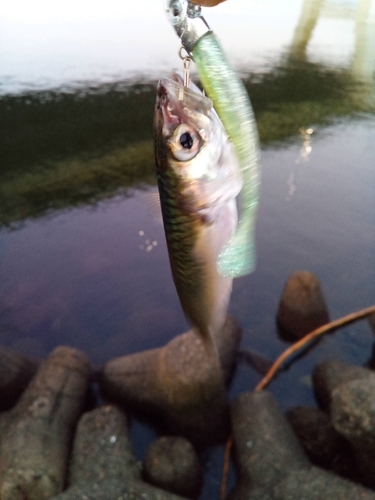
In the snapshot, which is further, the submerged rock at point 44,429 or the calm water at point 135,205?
the calm water at point 135,205

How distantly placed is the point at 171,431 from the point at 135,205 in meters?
3.92

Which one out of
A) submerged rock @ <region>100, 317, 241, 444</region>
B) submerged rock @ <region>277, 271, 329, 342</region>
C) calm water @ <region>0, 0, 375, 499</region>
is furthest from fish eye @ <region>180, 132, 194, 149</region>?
submerged rock @ <region>277, 271, 329, 342</region>

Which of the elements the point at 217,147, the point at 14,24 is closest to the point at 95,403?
the point at 217,147

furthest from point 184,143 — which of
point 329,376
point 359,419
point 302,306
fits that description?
point 302,306

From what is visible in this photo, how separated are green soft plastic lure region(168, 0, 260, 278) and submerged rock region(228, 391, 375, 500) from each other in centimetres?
186

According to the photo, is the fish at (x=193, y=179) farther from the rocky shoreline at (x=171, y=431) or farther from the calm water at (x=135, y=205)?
the rocky shoreline at (x=171, y=431)

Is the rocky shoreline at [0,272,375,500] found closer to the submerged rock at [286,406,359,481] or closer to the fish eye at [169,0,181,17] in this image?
the submerged rock at [286,406,359,481]

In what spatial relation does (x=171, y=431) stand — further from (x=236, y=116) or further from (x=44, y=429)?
(x=236, y=116)

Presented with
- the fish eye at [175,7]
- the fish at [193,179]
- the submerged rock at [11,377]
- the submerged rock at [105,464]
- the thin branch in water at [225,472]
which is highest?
the fish eye at [175,7]

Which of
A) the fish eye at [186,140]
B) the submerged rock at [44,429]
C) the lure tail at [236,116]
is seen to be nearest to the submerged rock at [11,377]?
the submerged rock at [44,429]

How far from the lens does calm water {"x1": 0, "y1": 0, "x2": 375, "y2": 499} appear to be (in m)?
4.63

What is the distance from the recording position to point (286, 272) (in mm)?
5266

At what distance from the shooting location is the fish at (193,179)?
1301mm

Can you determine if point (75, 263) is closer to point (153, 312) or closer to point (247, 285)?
point (153, 312)
